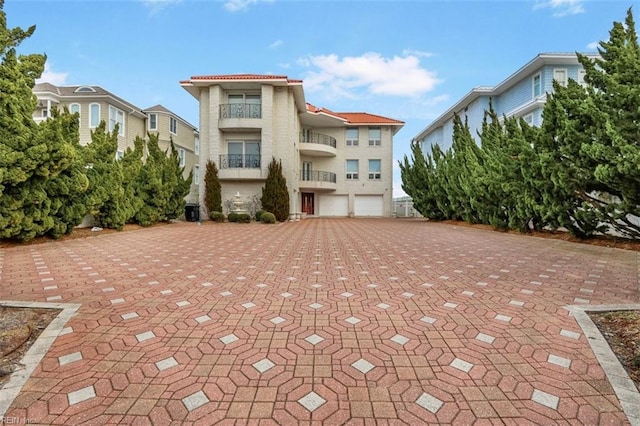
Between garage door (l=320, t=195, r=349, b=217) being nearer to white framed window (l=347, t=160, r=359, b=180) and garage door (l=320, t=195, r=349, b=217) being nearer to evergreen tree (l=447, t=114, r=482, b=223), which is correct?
white framed window (l=347, t=160, r=359, b=180)

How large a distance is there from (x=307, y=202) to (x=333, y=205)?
2.54 meters

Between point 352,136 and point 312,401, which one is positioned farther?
point 352,136

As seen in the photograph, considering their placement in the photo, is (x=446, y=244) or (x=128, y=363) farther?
(x=446, y=244)

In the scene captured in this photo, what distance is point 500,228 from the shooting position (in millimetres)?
14180

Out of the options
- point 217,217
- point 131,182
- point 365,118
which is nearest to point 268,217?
point 217,217

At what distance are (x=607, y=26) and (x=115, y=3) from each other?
54.7ft

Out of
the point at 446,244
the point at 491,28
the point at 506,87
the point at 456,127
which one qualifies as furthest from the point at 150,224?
the point at 506,87

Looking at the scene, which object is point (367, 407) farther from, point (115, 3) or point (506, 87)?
point (506, 87)

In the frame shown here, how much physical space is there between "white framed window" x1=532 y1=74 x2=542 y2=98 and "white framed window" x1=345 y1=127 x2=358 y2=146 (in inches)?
562

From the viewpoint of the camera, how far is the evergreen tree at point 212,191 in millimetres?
20375

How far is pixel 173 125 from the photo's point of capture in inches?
1093

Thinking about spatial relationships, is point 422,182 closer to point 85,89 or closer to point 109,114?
point 109,114

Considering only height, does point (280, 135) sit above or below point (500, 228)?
above

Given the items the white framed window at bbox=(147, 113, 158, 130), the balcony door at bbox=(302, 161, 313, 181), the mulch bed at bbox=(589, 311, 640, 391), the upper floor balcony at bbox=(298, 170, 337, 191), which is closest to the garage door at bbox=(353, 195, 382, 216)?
the upper floor balcony at bbox=(298, 170, 337, 191)
